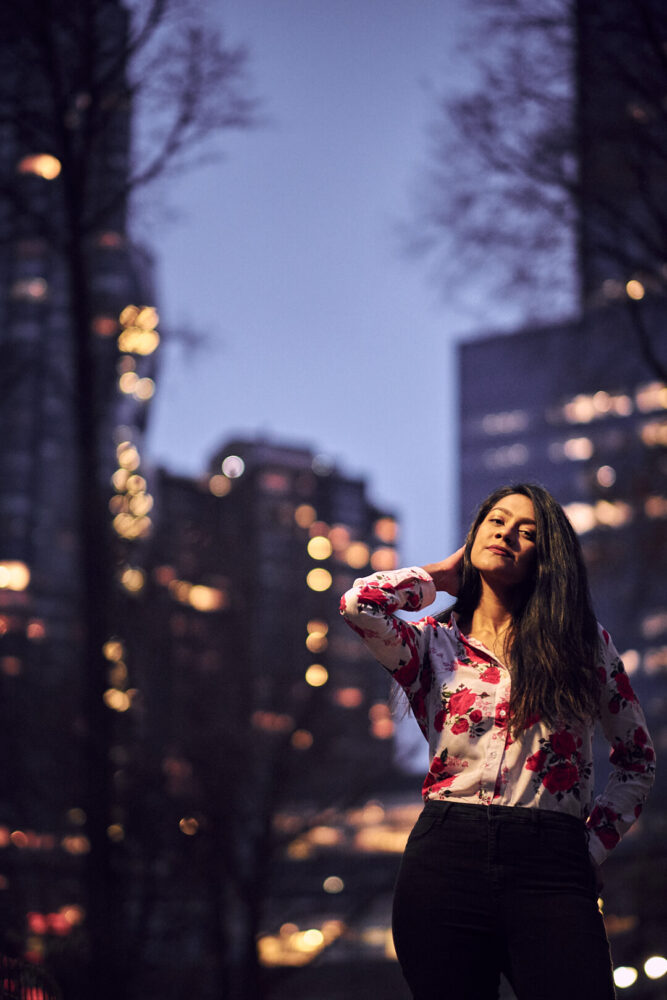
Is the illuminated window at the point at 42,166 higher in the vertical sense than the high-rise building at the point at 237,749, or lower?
higher

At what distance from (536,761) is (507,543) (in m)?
0.62

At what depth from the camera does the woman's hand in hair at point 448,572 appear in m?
3.11

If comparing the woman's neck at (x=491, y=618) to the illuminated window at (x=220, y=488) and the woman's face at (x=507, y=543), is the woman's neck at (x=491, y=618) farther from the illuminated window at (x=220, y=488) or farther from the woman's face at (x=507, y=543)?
the illuminated window at (x=220, y=488)

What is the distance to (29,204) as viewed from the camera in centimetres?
1045

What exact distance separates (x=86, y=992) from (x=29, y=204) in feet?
23.5

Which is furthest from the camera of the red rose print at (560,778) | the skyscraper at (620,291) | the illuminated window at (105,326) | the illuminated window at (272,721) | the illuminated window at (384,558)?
the illuminated window at (384,558)

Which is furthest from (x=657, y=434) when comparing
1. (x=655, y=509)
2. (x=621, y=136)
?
(x=621, y=136)

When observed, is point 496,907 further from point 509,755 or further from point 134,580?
point 134,580

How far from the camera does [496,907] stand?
2.57 meters

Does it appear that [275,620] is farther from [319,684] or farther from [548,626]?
[548,626]

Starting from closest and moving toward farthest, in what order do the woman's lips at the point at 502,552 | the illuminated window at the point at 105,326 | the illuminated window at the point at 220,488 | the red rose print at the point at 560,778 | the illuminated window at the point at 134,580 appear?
the red rose print at the point at 560,778
the woman's lips at the point at 502,552
the illuminated window at the point at 105,326
the illuminated window at the point at 134,580
the illuminated window at the point at 220,488

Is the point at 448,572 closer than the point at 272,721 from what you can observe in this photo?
Yes

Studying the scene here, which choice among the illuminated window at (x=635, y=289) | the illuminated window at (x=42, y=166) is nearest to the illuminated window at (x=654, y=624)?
the illuminated window at (x=42, y=166)

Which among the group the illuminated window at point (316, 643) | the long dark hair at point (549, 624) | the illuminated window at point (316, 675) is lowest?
the illuminated window at point (316, 675)
